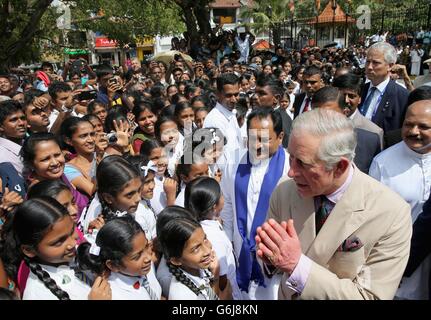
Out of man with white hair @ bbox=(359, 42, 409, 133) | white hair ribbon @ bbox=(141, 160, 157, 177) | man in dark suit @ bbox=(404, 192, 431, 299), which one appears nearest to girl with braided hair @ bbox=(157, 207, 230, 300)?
white hair ribbon @ bbox=(141, 160, 157, 177)

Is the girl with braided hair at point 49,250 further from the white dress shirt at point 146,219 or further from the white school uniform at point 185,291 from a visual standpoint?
the white dress shirt at point 146,219

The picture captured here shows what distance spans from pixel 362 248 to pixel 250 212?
4.11 feet

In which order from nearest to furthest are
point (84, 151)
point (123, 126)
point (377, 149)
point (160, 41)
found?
point (377, 149), point (84, 151), point (123, 126), point (160, 41)

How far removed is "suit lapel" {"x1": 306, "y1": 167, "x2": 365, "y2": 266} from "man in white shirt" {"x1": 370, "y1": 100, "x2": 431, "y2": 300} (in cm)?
85

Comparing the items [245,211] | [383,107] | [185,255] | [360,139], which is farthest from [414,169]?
[383,107]

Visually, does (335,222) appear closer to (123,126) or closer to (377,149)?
(377,149)

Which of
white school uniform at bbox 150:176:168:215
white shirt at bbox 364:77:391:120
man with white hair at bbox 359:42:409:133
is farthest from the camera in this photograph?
white shirt at bbox 364:77:391:120

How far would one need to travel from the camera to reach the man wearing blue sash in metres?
2.80

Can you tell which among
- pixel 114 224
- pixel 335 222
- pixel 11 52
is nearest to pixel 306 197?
pixel 335 222

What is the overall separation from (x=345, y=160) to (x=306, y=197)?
266 millimetres

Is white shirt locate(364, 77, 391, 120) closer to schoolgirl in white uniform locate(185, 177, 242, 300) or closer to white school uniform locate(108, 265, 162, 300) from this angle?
schoolgirl in white uniform locate(185, 177, 242, 300)

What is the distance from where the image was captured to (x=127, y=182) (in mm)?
2664

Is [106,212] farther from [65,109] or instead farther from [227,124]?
[65,109]

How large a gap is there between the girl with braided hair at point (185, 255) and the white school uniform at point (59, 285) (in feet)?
1.57
